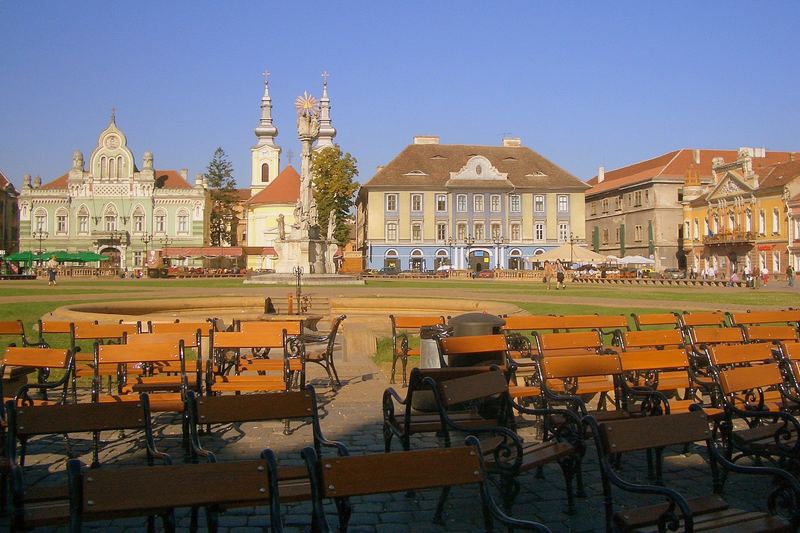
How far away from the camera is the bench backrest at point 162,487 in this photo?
299cm

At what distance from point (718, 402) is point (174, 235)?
80349mm

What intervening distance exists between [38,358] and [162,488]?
14.5 ft

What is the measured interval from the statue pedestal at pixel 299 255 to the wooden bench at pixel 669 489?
35.4 metres

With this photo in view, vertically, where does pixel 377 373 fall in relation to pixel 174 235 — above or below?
below

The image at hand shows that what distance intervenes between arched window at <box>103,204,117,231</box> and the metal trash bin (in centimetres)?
7902

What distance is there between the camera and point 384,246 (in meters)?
75.8

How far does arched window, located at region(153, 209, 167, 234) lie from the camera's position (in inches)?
3214

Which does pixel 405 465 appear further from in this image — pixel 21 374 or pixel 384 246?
pixel 384 246

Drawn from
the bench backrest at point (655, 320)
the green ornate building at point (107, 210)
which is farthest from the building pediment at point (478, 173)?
the bench backrest at point (655, 320)

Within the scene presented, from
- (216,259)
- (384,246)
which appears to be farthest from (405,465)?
(216,259)

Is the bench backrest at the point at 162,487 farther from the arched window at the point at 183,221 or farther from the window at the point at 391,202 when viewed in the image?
the arched window at the point at 183,221

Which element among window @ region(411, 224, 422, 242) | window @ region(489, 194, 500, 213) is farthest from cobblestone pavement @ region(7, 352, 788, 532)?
window @ region(489, 194, 500, 213)

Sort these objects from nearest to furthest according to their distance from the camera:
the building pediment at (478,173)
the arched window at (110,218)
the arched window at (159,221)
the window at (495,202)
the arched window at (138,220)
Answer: the building pediment at (478,173) → the window at (495,202) → the arched window at (110,218) → the arched window at (138,220) → the arched window at (159,221)

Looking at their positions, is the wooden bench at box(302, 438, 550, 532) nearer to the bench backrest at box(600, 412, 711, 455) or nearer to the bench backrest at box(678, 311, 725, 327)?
the bench backrest at box(600, 412, 711, 455)
